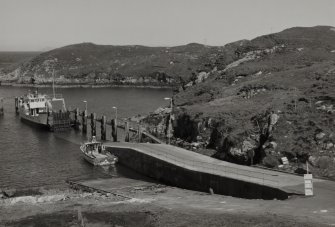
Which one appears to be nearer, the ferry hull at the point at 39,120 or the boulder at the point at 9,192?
the boulder at the point at 9,192

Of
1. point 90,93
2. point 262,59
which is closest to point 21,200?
point 262,59

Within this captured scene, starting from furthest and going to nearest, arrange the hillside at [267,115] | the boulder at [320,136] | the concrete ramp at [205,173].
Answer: the hillside at [267,115] → the boulder at [320,136] → the concrete ramp at [205,173]

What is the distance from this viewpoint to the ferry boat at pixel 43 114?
105 m

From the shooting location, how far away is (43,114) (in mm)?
110625

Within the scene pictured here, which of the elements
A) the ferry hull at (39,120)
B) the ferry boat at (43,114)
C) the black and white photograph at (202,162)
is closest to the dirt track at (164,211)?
the black and white photograph at (202,162)

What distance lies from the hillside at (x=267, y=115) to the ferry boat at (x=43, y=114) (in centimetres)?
2076

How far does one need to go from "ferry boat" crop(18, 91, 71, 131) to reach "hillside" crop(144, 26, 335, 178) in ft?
68.1

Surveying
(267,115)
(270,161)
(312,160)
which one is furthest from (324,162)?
(267,115)

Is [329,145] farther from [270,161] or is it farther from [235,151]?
[235,151]

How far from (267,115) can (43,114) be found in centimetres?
6307

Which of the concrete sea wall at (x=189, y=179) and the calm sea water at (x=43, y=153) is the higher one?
the concrete sea wall at (x=189, y=179)

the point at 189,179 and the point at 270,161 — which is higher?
the point at 270,161

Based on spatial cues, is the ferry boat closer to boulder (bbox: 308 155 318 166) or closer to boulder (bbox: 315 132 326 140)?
boulder (bbox: 315 132 326 140)

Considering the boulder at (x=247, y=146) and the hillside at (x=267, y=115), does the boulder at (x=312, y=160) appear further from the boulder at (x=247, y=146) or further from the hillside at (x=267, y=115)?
the boulder at (x=247, y=146)
